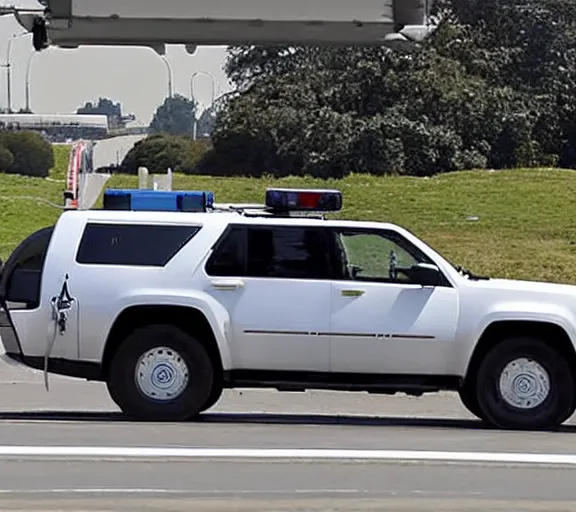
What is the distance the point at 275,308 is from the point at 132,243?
127cm

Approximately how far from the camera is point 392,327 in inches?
395

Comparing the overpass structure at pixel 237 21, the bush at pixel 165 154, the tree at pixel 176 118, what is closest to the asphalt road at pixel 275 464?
the overpass structure at pixel 237 21

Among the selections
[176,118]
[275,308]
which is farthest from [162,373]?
[176,118]

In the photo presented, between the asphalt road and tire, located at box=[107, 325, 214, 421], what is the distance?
0.22 meters

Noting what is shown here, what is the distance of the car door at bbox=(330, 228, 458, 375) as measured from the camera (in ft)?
32.9

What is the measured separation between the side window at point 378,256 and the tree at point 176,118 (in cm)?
4805

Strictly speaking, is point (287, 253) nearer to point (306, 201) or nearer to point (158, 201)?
point (306, 201)

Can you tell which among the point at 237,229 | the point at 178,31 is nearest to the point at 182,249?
the point at 237,229

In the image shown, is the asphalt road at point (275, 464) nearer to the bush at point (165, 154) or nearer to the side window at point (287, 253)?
the side window at point (287, 253)

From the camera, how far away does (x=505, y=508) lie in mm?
6898

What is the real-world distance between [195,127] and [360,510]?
5290cm

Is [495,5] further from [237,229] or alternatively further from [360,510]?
[360,510]

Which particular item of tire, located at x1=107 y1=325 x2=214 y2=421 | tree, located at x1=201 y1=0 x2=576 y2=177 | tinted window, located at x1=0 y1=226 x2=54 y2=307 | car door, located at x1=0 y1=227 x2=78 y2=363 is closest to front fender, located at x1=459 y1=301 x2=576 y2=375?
tire, located at x1=107 y1=325 x2=214 y2=421

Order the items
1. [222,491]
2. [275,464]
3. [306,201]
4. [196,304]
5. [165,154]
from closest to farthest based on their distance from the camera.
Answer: [222,491], [275,464], [196,304], [306,201], [165,154]
